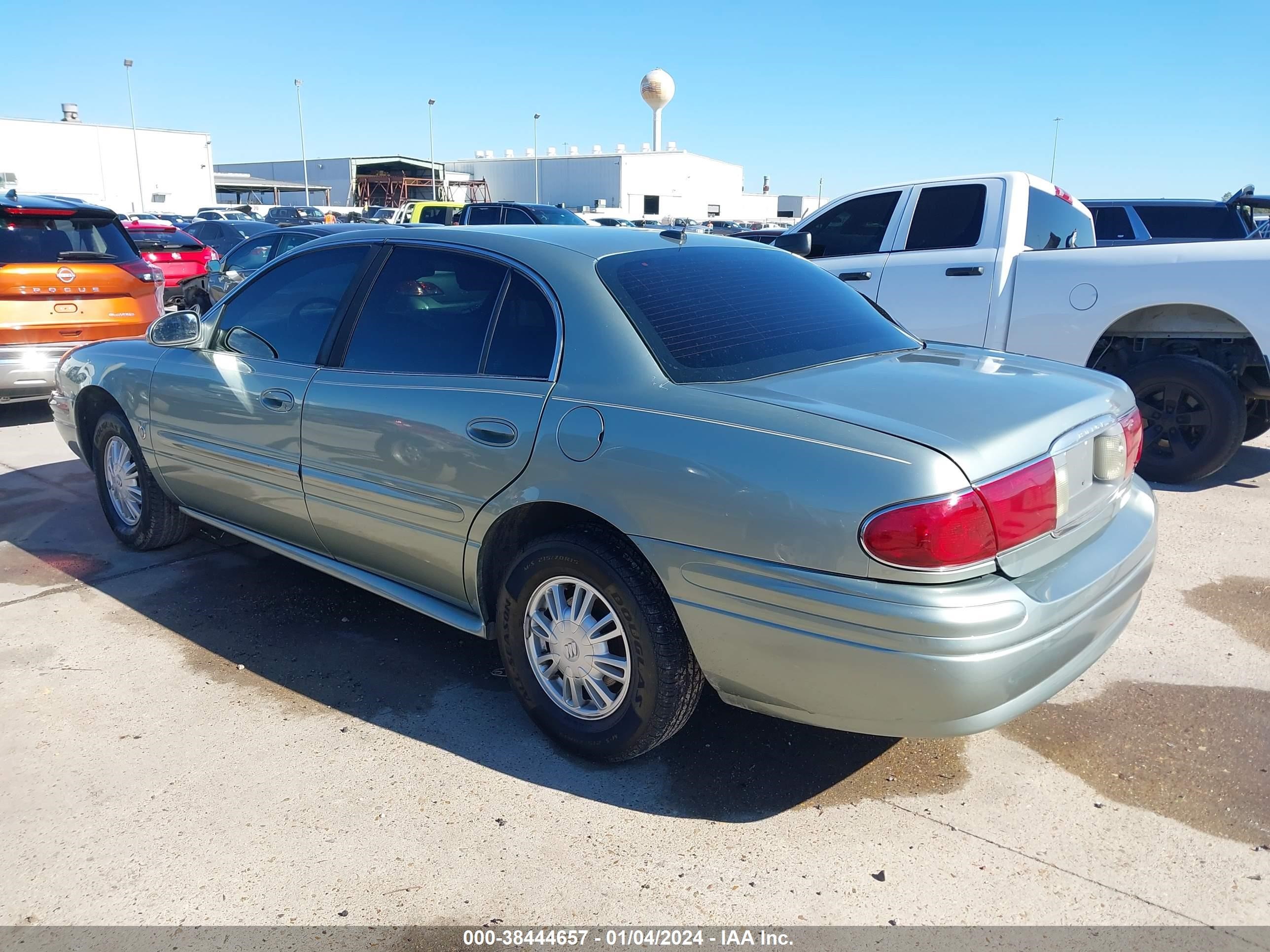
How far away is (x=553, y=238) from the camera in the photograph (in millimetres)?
3311

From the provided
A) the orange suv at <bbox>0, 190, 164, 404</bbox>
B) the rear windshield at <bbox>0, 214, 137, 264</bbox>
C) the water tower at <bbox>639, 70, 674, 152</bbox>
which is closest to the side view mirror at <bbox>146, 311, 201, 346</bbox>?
the orange suv at <bbox>0, 190, 164, 404</bbox>

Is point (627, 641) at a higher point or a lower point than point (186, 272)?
lower

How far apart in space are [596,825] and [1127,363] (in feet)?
16.6

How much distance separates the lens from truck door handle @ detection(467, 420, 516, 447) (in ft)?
9.61

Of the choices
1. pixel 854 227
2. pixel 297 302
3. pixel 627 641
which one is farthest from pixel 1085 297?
pixel 297 302

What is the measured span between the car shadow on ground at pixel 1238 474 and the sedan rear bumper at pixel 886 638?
13.1 feet

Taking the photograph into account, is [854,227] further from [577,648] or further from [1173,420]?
[577,648]

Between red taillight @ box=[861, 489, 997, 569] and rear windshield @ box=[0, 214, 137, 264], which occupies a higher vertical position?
rear windshield @ box=[0, 214, 137, 264]

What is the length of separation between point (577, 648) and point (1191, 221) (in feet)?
34.6

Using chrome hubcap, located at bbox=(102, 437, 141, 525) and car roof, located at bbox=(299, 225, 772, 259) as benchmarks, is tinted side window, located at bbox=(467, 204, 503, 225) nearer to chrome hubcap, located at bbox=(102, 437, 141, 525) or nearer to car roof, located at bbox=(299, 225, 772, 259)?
chrome hubcap, located at bbox=(102, 437, 141, 525)

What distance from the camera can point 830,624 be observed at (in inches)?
91.7

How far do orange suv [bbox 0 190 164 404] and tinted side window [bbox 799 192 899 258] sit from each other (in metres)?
5.70

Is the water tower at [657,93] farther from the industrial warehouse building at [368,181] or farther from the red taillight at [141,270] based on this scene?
the red taillight at [141,270]

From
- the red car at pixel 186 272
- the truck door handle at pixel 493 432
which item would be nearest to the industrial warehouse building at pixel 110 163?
the red car at pixel 186 272
